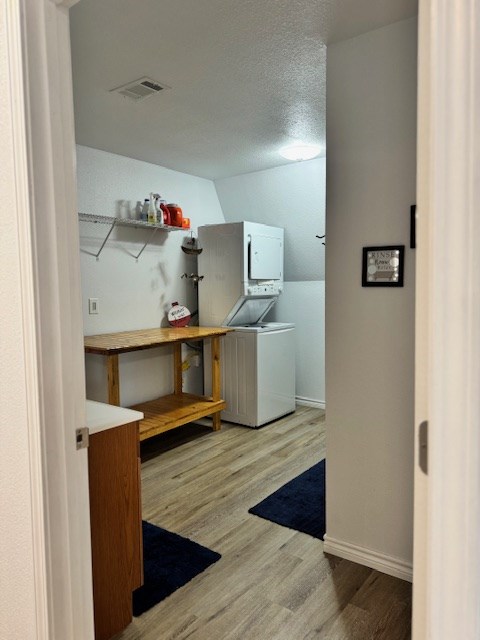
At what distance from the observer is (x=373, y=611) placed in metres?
1.80

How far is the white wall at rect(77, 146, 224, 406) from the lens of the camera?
11.5 ft

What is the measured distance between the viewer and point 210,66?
217 cm

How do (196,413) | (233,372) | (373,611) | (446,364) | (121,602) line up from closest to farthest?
1. (446,364)
2. (121,602)
3. (373,611)
4. (196,413)
5. (233,372)

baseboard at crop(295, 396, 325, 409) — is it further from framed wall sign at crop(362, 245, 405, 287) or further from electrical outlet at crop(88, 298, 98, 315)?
framed wall sign at crop(362, 245, 405, 287)

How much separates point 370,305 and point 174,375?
8.47 ft

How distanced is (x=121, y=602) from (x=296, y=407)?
3232 millimetres

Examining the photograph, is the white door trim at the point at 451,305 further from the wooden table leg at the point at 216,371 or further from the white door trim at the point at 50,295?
the wooden table leg at the point at 216,371

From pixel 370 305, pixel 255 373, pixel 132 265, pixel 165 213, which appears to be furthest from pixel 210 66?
pixel 255 373

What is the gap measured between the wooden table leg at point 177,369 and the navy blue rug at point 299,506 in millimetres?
1568

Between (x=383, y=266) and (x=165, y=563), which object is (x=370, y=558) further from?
(x=383, y=266)

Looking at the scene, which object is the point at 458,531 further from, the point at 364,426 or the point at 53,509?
the point at 364,426

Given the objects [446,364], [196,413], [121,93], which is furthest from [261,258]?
[446,364]

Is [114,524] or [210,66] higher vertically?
[210,66]

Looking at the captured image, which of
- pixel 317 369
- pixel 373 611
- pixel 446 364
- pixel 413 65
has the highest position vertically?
pixel 413 65
